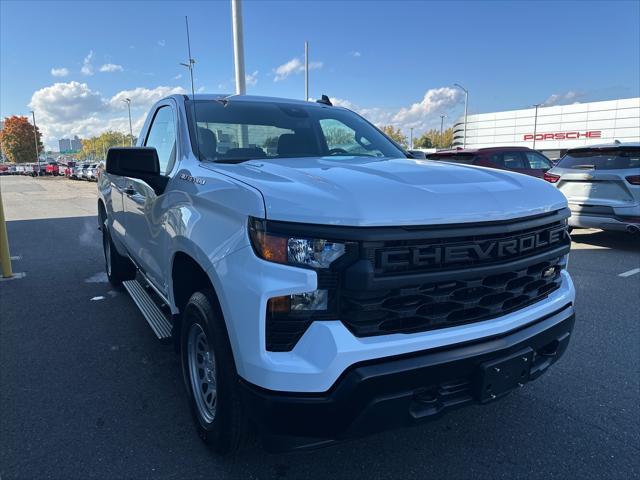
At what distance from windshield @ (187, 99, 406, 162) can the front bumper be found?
5.39 feet

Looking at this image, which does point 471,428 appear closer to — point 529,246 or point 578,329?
point 529,246

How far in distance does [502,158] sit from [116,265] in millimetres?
8178

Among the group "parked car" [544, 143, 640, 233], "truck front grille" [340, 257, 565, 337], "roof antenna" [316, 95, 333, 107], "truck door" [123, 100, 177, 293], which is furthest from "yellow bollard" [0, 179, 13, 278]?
"parked car" [544, 143, 640, 233]

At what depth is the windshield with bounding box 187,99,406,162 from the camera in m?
3.02

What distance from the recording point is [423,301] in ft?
6.31

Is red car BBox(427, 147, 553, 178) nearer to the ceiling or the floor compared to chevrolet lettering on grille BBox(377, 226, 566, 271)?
nearer to the ceiling

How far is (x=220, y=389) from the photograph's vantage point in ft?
6.97

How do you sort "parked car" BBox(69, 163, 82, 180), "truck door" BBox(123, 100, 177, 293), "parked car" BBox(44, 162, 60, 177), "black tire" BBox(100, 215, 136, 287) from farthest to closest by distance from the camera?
"parked car" BBox(44, 162, 60, 177) → "parked car" BBox(69, 163, 82, 180) → "black tire" BBox(100, 215, 136, 287) → "truck door" BBox(123, 100, 177, 293)

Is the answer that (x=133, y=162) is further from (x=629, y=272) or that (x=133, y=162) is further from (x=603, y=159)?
(x=603, y=159)

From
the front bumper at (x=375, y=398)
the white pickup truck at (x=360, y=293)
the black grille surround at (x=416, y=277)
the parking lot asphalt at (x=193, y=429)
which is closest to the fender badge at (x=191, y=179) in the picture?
the white pickup truck at (x=360, y=293)

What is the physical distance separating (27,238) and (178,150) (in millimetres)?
8738

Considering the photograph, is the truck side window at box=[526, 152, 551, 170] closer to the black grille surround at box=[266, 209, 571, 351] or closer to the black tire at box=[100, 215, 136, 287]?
the black tire at box=[100, 215, 136, 287]

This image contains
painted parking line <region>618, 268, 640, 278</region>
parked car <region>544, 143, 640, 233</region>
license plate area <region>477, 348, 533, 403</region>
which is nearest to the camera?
license plate area <region>477, 348, 533, 403</region>

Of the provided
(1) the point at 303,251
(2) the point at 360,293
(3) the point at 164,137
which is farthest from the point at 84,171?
(2) the point at 360,293
